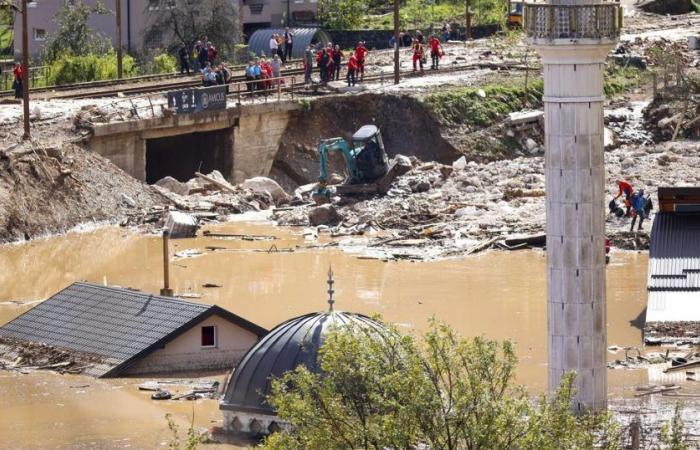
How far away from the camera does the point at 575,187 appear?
2977 centimetres

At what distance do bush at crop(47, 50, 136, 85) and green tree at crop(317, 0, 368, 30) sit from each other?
49.1 ft

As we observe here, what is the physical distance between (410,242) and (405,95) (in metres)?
13.6

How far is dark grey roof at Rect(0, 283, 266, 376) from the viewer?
3838 centimetres

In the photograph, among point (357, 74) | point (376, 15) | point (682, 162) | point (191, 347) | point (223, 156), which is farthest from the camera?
point (376, 15)

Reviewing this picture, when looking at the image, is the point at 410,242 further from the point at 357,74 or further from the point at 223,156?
the point at 357,74

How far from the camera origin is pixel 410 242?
53125 mm

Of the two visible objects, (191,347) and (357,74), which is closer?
(191,347)

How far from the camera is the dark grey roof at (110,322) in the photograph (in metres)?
38.4

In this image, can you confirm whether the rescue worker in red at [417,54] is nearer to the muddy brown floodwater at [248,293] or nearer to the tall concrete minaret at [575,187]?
the muddy brown floodwater at [248,293]

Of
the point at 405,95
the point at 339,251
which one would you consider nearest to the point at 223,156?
the point at 405,95

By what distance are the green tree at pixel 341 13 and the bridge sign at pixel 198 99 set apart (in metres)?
22.3

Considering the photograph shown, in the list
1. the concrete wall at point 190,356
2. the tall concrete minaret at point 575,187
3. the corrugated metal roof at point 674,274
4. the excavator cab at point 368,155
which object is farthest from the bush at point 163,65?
the tall concrete minaret at point 575,187

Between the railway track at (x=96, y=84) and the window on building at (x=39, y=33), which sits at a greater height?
the window on building at (x=39, y=33)

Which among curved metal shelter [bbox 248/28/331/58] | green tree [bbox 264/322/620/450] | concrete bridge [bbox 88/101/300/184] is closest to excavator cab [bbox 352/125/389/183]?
concrete bridge [bbox 88/101/300/184]
